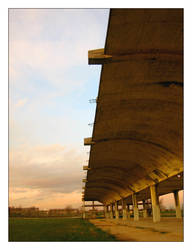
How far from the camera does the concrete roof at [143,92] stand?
11058 mm

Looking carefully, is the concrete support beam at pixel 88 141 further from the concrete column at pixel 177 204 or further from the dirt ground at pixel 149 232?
the concrete column at pixel 177 204

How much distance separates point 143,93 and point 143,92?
0.09 m

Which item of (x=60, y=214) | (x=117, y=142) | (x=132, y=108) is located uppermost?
(x=132, y=108)

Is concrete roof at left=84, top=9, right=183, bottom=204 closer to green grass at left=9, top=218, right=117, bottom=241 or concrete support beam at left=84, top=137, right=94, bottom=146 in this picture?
concrete support beam at left=84, top=137, right=94, bottom=146

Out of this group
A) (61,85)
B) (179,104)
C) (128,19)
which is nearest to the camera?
(128,19)

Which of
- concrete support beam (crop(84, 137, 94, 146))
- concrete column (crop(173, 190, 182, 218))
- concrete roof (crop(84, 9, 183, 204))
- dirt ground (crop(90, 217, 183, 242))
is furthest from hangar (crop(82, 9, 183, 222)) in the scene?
concrete column (crop(173, 190, 182, 218))

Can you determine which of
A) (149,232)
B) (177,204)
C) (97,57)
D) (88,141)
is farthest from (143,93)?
(177,204)

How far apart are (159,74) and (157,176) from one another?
1739 centimetres

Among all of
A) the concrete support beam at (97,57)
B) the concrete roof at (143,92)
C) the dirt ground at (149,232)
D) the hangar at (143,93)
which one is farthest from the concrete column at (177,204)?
the concrete support beam at (97,57)

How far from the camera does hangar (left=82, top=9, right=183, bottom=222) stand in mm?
11078

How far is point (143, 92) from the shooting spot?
16.0 metres

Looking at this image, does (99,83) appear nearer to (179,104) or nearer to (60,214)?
(179,104)
